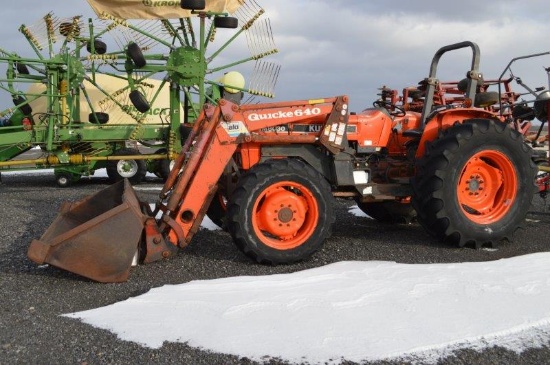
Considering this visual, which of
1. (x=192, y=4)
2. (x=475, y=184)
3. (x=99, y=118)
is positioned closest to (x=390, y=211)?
(x=475, y=184)

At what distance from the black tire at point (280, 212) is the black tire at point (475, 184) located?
3.35ft

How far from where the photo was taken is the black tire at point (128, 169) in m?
12.5

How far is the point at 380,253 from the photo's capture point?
5.55 metres

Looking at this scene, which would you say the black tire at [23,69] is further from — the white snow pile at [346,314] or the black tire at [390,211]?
the white snow pile at [346,314]

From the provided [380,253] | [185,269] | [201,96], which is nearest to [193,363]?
[185,269]

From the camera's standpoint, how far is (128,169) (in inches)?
498

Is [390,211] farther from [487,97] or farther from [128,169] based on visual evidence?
[128,169]

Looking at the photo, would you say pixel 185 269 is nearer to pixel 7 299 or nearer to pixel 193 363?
pixel 7 299

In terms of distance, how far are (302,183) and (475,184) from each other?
190cm

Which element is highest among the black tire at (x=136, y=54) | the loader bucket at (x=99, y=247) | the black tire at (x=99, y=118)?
the black tire at (x=136, y=54)

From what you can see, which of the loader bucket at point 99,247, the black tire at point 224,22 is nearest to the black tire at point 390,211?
the black tire at point 224,22

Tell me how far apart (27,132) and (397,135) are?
770 cm

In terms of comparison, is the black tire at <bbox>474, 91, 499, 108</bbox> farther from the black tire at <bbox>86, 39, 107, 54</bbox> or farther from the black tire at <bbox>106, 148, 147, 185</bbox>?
the black tire at <bbox>86, 39, 107, 54</bbox>

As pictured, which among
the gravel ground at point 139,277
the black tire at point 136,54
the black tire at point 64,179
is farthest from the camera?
the black tire at point 64,179
